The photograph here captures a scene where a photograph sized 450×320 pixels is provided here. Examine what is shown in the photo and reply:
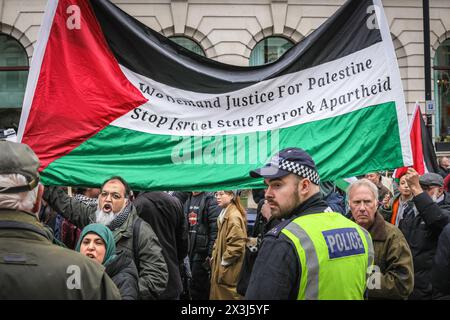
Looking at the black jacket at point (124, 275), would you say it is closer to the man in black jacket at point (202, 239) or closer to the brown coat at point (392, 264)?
the brown coat at point (392, 264)

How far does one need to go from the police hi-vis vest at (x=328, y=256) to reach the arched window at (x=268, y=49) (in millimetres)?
19200

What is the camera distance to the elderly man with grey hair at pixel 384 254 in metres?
4.60

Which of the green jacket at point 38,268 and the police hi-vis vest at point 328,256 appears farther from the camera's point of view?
the police hi-vis vest at point 328,256

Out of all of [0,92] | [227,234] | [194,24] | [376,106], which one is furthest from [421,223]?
[0,92]

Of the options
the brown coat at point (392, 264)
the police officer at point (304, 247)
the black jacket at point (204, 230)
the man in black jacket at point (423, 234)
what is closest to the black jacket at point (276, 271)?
the police officer at point (304, 247)

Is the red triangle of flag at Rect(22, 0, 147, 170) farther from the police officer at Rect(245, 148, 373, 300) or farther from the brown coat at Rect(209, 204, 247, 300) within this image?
the brown coat at Rect(209, 204, 247, 300)

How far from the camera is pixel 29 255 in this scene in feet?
8.36

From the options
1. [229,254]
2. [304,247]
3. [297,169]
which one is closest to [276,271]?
[304,247]

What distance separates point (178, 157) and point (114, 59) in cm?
87

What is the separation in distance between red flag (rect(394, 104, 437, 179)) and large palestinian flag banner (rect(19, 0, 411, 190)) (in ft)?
11.0

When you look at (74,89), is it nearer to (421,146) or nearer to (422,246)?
(422,246)

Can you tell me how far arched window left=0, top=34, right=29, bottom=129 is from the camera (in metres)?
21.3
